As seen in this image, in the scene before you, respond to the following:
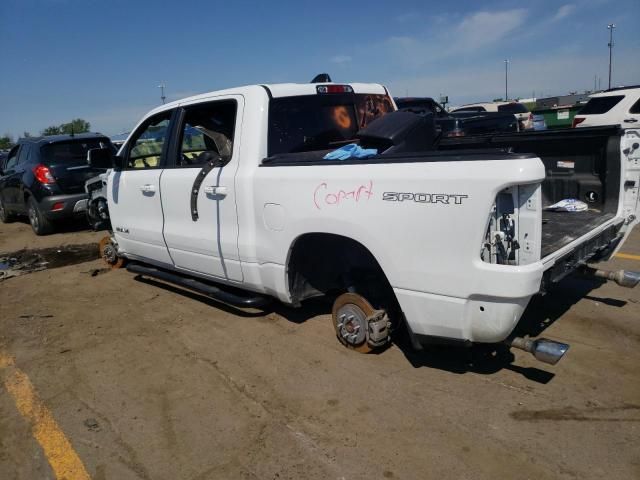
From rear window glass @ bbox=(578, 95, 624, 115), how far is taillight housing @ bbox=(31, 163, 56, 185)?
11293 millimetres

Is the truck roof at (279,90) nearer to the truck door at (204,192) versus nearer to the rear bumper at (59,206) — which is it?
the truck door at (204,192)

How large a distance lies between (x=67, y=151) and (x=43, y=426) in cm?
795

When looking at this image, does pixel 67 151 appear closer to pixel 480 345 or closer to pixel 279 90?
pixel 279 90

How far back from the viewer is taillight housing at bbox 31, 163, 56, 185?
378 inches

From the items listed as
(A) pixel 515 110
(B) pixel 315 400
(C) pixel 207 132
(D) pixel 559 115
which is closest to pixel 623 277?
(B) pixel 315 400

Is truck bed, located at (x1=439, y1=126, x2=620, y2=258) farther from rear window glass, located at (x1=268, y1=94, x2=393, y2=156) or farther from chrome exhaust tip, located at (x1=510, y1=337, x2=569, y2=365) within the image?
rear window glass, located at (x1=268, y1=94, x2=393, y2=156)

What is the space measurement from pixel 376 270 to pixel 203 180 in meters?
1.66

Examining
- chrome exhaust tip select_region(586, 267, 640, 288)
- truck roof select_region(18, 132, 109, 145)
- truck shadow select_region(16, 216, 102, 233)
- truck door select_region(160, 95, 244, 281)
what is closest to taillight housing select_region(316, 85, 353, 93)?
truck door select_region(160, 95, 244, 281)

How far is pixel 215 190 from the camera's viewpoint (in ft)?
13.8

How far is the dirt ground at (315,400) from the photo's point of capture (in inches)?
106

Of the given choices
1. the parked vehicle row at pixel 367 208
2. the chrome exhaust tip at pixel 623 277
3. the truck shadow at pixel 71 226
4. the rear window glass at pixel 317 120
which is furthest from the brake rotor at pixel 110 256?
the chrome exhaust tip at pixel 623 277

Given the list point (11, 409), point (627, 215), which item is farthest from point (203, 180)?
point (627, 215)

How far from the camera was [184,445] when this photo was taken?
293 cm

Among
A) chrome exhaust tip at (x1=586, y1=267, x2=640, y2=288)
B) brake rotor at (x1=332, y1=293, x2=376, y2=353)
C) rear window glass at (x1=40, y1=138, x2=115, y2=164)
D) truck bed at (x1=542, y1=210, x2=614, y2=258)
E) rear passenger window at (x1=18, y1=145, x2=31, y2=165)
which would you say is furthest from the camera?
rear passenger window at (x1=18, y1=145, x2=31, y2=165)
